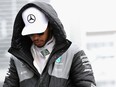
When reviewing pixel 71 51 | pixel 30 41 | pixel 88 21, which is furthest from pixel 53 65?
pixel 88 21

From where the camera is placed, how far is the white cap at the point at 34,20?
1880 mm

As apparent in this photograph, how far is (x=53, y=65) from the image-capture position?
6.23ft

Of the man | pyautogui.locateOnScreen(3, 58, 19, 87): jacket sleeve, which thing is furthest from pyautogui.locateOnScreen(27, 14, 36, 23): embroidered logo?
pyautogui.locateOnScreen(3, 58, 19, 87): jacket sleeve

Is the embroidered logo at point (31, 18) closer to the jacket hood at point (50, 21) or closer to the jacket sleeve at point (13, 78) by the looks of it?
the jacket hood at point (50, 21)

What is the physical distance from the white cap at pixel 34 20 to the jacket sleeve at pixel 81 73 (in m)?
0.24

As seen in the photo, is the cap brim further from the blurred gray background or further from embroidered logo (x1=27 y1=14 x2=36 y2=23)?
the blurred gray background

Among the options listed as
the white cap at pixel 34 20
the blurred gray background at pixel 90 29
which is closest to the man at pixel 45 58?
the white cap at pixel 34 20

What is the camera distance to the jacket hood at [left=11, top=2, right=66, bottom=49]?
1.92 m

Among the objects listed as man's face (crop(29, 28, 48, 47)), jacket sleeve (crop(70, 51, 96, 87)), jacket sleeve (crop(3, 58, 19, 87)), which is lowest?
jacket sleeve (crop(3, 58, 19, 87))

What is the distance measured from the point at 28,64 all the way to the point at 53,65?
137 mm

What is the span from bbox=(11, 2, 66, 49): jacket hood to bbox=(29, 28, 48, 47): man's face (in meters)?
0.07

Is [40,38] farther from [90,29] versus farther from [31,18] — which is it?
[90,29]

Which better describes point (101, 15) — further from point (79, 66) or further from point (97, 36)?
point (79, 66)

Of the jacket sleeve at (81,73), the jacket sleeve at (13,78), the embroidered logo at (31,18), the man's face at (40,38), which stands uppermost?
the embroidered logo at (31,18)
